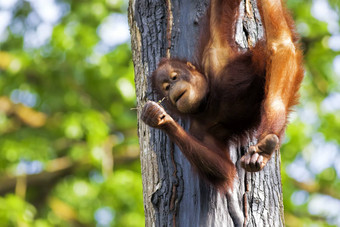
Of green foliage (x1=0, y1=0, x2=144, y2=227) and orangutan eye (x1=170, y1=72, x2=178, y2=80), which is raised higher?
green foliage (x1=0, y1=0, x2=144, y2=227)

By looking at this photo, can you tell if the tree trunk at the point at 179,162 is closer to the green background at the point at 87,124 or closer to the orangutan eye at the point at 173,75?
the orangutan eye at the point at 173,75

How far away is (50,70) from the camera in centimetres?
813

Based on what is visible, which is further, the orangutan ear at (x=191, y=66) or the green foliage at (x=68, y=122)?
the green foliage at (x=68, y=122)

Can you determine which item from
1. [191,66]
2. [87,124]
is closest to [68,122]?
[87,124]

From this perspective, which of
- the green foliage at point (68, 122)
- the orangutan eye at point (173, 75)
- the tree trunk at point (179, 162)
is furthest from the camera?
the green foliage at point (68, 122)


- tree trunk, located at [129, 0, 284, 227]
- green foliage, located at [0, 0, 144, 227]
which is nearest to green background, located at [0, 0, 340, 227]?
green foliage, located at [0, 0, 144, 227]

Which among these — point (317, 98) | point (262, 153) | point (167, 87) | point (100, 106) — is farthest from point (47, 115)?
point (262, 153)

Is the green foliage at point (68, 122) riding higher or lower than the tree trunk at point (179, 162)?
higher

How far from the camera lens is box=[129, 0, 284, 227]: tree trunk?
296 cm

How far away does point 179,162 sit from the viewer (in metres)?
3.12

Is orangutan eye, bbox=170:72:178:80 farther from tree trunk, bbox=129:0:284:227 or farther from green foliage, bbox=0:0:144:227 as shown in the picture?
green foliage, bbox=0:0:144:227

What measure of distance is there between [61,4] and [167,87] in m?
6.39

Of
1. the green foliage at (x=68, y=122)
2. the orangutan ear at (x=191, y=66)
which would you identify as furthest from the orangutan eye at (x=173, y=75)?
the green foliage at (x=68, y=122)

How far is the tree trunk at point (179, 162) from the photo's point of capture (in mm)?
2959
